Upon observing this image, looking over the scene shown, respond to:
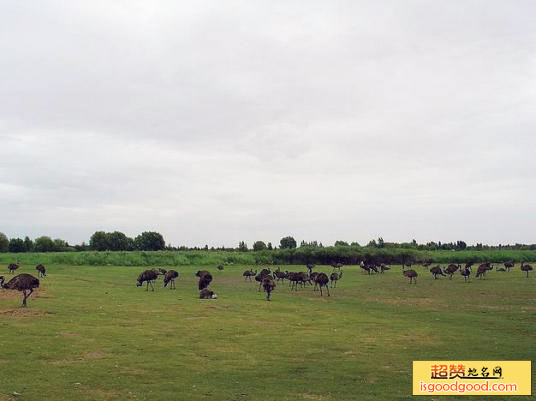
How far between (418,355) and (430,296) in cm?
2589

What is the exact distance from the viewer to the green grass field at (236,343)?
16.0 metres

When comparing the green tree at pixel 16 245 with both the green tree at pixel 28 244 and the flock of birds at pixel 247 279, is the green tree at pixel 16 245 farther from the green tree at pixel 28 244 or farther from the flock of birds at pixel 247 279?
the flock of birds at pixel 247 279

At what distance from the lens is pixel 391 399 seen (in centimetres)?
1527

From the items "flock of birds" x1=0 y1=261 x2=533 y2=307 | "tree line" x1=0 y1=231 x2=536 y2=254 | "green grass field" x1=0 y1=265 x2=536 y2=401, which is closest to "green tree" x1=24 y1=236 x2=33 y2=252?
"tree line" x1=0 y1=231 x2=536 y2=254

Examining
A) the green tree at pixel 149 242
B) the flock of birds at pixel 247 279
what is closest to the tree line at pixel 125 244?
the green tree at pixel 149 242

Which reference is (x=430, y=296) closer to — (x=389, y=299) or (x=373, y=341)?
(x=389, y=299)

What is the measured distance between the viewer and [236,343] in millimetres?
23016

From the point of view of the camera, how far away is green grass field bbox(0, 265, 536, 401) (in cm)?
A: 1602

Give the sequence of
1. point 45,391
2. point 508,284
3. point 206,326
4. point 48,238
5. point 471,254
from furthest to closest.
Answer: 1. point 48,238
2. point 471,254
3. point 508,284
4. point 206,326
5. point 45,391

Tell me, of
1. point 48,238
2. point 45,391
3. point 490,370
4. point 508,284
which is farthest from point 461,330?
point 48,238

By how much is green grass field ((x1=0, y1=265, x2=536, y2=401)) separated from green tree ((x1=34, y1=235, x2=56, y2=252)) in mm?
109310

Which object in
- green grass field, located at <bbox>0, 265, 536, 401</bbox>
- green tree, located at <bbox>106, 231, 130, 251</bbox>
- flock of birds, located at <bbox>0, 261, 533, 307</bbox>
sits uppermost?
Result: green tree, located at <bbox>106, 231, 130, 251</bbox>

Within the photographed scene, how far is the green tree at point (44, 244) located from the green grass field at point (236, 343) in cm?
10931

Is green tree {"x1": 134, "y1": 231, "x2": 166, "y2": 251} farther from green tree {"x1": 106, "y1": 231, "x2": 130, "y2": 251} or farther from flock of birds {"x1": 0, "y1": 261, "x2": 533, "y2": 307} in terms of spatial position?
flock of birds {"x1": 0, "y1": 261, "x2": 533, "y2": 307}
